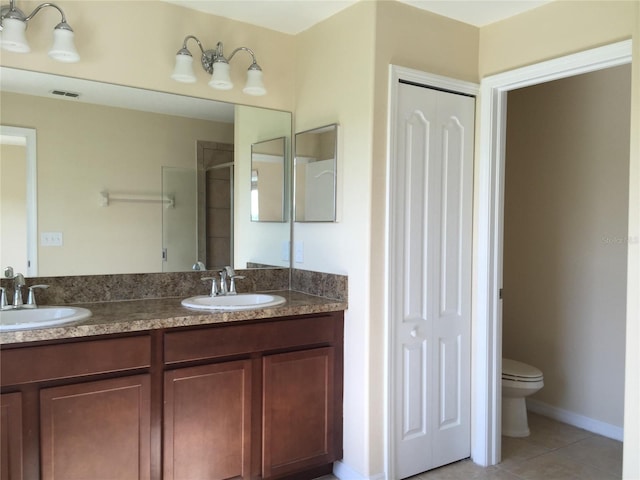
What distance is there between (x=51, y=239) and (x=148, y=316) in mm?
648

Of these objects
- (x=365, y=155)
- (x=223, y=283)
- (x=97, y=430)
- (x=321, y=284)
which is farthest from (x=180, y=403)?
(x=365, y=155)

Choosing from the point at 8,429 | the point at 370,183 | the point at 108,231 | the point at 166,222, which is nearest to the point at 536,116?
the point at 370,183

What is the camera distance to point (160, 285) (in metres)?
2.56

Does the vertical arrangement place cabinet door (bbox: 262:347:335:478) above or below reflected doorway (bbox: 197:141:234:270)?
below

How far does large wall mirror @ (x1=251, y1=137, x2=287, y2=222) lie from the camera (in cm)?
287

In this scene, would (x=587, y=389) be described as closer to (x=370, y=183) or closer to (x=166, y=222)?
(x=370, y=183)

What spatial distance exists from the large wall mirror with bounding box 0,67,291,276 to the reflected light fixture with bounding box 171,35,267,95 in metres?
0.15

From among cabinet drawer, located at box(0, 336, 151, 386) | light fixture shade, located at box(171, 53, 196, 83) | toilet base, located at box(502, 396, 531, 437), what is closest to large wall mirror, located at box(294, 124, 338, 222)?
light fixture shade, located at box(171, 53, 196, 83)

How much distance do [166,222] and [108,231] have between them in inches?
11.0

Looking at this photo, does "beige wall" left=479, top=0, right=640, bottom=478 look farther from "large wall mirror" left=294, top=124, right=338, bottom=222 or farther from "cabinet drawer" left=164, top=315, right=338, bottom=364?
"cabinet drawer" left=164, top=315, right=338, bottom=364

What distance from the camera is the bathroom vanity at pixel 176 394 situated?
1824 mm

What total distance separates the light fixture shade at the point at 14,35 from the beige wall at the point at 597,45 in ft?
7.05

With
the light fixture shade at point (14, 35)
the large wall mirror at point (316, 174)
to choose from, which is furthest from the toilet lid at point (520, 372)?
the light fixture shade at point (14, 35)

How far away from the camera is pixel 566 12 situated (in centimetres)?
234
